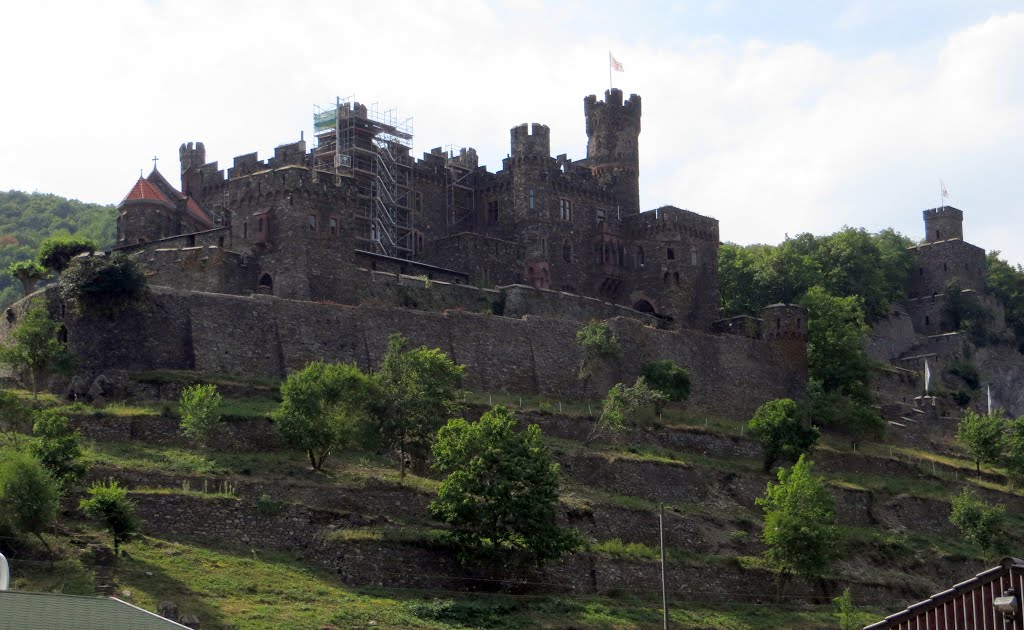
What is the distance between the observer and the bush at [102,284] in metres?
61.2

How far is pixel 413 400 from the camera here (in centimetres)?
5672

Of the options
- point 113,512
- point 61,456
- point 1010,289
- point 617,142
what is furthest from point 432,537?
point 1010,289

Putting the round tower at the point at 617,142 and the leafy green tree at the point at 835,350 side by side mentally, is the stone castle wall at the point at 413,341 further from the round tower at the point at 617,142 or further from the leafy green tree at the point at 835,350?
the round tower at the point at 617,142

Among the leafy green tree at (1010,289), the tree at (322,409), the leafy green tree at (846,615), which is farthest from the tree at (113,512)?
the leafy green tree at (1010,289)

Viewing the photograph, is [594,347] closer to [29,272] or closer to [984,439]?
[984,439]

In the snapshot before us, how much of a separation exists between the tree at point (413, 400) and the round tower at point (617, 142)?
111 ft

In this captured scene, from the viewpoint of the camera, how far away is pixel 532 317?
241 feet

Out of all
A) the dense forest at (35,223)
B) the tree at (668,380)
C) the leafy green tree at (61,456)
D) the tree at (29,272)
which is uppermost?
the dense forest at (35,223)

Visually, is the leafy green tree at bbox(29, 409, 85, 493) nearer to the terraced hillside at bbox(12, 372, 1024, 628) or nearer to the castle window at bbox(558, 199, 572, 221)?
the terraced hillside at bbox(12, 372, 1024, 628)

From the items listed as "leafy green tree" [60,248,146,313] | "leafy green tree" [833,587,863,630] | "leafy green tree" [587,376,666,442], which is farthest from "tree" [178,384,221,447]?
"leafy green tree" [833,587,863,630]

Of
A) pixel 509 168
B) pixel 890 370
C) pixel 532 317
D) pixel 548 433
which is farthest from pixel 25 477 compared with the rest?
pixel 890 370

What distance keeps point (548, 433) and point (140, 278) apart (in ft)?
55.7

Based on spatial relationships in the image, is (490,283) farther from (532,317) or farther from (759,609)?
(759,609)

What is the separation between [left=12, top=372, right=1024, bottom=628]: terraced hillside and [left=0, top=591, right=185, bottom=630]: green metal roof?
12.0 m
